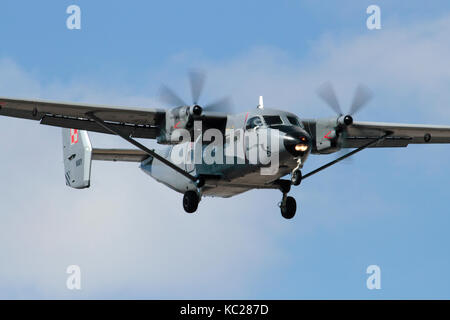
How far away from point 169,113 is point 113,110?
179cm

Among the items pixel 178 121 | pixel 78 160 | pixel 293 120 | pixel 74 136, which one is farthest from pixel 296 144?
pixel 74 136

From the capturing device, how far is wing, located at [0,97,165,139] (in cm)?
2823

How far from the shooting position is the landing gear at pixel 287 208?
29.8 m

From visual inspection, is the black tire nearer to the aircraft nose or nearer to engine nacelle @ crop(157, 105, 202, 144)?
the aircraft nose

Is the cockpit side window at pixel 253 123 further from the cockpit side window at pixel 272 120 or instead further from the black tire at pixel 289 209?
the black tire at pixel 289 209

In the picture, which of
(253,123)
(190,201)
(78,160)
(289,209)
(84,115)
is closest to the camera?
(253,123)

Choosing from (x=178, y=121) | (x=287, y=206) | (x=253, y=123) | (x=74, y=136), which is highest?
(x=74, y=136)

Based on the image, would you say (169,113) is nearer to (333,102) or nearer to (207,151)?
(207,151)

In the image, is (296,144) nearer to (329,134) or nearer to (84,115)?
(329,134)

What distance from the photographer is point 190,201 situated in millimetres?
29188

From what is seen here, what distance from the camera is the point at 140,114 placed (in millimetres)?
29156

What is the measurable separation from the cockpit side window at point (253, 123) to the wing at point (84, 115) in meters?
3.10

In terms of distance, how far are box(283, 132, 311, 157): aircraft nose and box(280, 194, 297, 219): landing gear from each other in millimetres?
3398

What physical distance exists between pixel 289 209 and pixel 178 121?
4.80m
